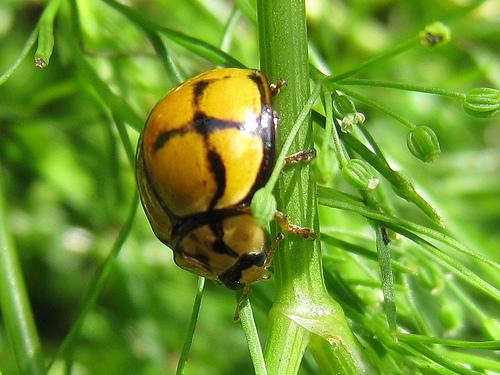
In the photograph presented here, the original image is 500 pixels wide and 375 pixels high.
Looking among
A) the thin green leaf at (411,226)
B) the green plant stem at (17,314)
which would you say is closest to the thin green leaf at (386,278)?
the thin green leaf at (411,226)

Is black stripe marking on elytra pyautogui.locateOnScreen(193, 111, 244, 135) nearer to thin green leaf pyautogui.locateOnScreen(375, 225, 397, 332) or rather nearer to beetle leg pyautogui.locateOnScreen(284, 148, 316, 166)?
beetle leg pyautogui.locateOnScreen(284, 148, 316, 166)

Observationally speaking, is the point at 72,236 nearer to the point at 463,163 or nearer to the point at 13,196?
the point at 13,196

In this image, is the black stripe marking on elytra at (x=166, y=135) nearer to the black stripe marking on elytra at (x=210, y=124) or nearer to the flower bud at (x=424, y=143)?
the black stripe marking on elytra at (x=210, y=124)

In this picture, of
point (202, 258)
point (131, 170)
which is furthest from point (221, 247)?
point (131, 170)

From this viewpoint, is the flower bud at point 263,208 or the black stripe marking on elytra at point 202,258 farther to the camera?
the black stripe marking on elytra at point 202,258

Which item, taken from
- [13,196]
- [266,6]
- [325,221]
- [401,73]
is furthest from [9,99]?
[266,6]

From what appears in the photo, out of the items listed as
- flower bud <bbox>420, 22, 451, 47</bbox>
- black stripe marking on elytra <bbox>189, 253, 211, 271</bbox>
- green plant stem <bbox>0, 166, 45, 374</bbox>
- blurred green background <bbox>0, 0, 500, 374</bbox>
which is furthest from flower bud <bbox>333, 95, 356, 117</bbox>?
blurred green background <bbox>0, 0, 500, 374</bbox>

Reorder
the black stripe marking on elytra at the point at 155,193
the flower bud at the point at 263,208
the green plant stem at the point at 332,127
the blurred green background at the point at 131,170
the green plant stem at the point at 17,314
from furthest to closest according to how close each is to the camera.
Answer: the blurred green background at the point at 131,170 < the green plant stem at the point at 17,314 < the black stripe marking on elytra at the point at 155,193 < the green plant stem at the point at 332,127 < the flower bud at the point at 263,208

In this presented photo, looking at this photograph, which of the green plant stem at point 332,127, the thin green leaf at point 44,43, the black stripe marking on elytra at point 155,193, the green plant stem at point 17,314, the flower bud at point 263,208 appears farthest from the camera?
the green plant stem at point 17,314

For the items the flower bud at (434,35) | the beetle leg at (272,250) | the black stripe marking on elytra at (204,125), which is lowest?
the beetle leg at (272,250)
